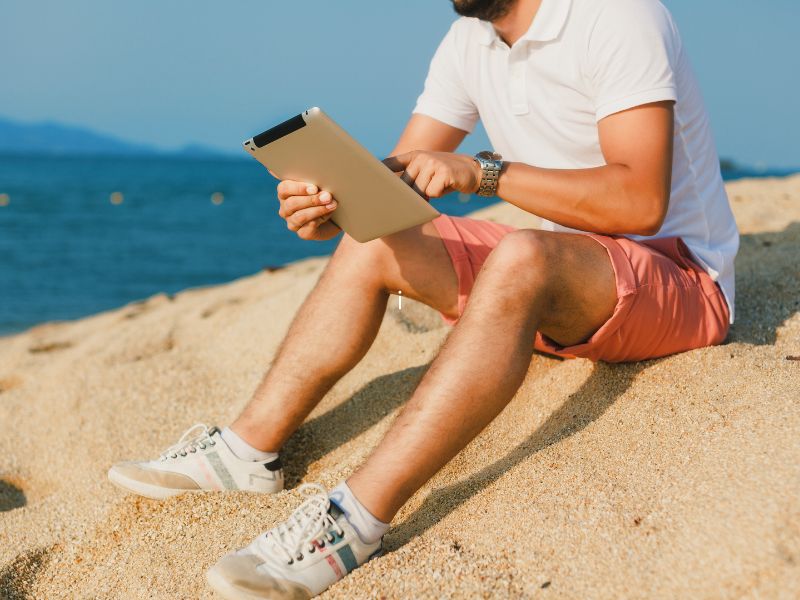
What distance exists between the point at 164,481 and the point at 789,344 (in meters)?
2.11

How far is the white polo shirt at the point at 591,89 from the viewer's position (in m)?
2.15

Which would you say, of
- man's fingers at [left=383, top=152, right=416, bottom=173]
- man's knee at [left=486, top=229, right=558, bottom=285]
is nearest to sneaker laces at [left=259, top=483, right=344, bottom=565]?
man's knee at [left=486, top=229, right=558, bottom=285]

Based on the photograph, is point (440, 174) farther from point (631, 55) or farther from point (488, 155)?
point (631, 55)

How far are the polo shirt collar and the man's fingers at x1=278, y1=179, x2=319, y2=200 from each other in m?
0.85

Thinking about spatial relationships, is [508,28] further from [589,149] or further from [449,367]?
[449,367]

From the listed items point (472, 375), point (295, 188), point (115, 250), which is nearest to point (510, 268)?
point (472, 375)

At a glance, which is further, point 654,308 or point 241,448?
point 241,448

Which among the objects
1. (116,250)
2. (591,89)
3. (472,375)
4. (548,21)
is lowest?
(116,250)

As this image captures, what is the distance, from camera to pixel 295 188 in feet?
7.19

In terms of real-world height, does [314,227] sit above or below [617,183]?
above

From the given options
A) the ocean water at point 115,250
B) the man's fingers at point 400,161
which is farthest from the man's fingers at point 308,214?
the ocean water at point 115,250

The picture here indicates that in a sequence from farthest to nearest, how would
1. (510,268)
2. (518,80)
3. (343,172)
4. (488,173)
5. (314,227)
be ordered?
(518,80) < (314,227) < (488,173) < (343,172) < (510,268)

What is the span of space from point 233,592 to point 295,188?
107 centimetres

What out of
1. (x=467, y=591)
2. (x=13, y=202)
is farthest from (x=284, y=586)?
(x=13, y=202)
